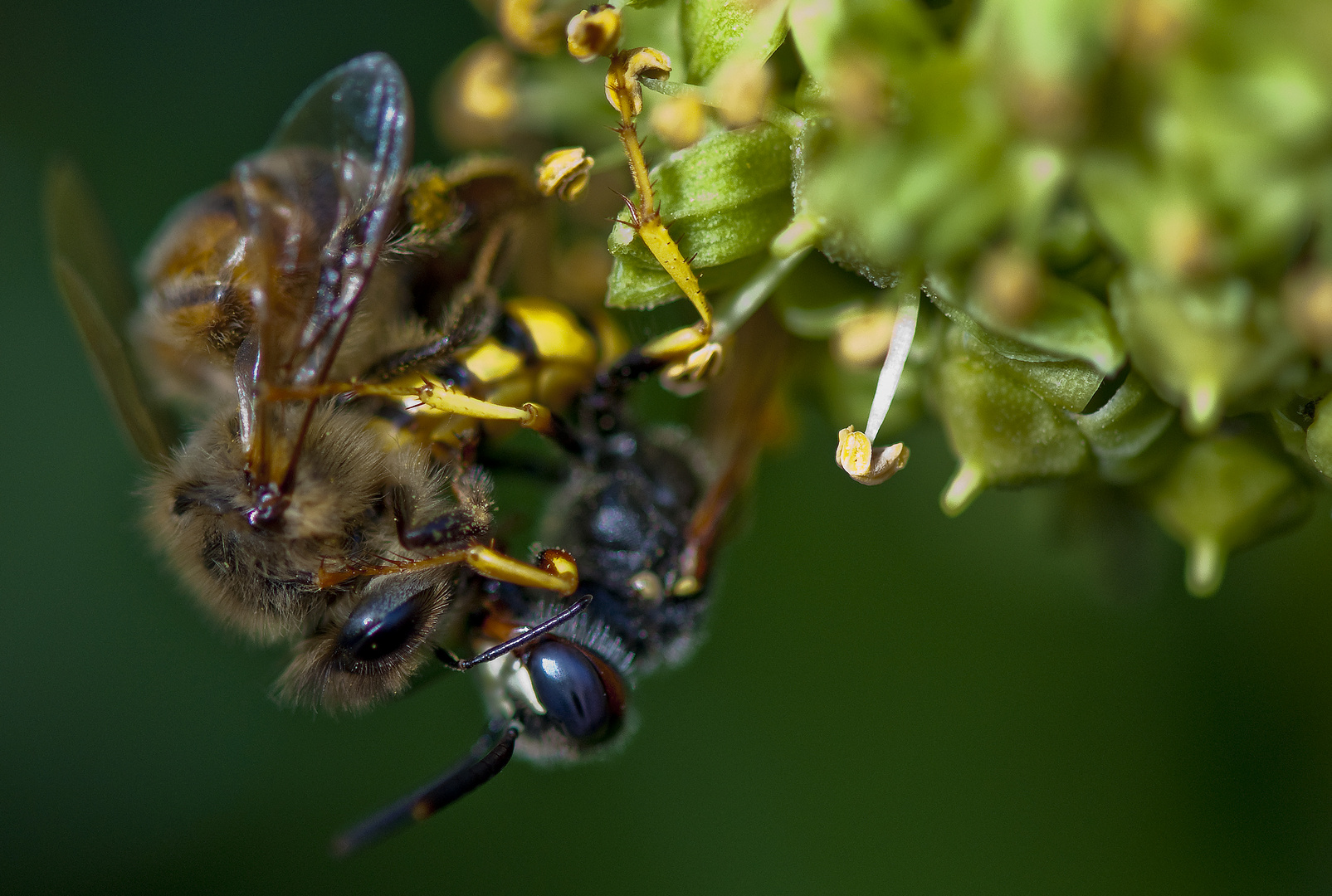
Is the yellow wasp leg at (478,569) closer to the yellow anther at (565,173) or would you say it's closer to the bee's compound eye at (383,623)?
the bee's compound eye at (383,623)

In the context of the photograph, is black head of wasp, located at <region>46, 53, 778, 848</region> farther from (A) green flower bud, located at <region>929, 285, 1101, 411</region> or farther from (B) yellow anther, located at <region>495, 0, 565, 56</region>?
(A) green flower bud, located at <region>929, 285, 1101, 411</region>

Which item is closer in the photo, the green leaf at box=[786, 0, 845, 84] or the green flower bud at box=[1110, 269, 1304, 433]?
the green flower bud at box=[1110, 269, 1304, 433]

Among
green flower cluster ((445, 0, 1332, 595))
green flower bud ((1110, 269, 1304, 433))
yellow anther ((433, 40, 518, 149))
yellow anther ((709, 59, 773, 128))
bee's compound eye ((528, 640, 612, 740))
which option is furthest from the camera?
yellow anther ((433, 40, 518, 149))

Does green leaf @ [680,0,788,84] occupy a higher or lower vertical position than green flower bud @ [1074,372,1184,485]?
higher

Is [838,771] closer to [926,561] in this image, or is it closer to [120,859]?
[926,561]

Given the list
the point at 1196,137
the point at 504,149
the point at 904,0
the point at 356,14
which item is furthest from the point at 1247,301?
the point at 356,14

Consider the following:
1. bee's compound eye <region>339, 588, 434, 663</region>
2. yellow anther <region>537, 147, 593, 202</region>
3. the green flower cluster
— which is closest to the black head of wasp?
bee's compound eye <region>339, 588, 434, 663</region>

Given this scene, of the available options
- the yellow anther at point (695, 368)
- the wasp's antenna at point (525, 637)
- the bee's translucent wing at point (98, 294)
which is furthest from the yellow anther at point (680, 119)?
the bee's translucent wing at point (98, 294)
